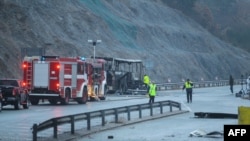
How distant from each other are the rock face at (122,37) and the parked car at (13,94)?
14.6m

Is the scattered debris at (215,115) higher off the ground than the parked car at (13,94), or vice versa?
the parked car at (13,94)

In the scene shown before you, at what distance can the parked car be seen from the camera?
116 feet

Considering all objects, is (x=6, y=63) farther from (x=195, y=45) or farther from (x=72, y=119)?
(x=195, y=45)

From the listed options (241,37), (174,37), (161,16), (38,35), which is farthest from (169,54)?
(38,35)

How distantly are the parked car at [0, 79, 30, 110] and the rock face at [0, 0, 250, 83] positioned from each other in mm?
14611

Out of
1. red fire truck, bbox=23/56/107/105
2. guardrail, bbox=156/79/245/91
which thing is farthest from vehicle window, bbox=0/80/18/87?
guardrail, bbox=156/79/245/91

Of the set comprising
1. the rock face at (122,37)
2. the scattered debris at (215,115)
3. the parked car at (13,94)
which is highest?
the rock face at (122,37)

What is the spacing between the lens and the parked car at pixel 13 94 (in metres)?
35.5

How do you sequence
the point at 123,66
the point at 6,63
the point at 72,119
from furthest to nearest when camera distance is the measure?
the point at 123,66 → the point at 6,63 → the point at 72,119

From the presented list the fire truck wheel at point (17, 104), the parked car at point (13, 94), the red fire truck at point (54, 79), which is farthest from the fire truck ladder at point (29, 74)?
the fire truck wheel at point (17, 104)

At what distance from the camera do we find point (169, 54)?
94.9m

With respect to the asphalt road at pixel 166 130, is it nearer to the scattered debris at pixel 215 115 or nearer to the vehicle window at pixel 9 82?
the scattered debris at pixel 215 115

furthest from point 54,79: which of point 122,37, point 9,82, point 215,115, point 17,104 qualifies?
point 122,37

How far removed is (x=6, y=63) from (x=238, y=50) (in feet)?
263
